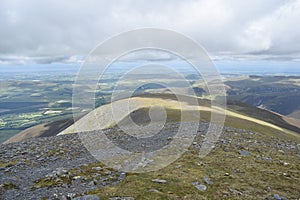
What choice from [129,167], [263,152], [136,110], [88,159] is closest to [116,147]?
[88,159]

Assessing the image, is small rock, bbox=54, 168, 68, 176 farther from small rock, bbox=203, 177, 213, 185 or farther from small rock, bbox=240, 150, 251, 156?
small rock, bbox=240, 150, 251, 156

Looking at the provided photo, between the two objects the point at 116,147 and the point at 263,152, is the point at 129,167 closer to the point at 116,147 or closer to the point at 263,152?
the point at 116,147

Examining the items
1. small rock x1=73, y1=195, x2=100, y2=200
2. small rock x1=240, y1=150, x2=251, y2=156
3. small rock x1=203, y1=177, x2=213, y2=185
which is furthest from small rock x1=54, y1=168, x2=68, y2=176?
small rock x1=240, y1=150, x2=251, y2=156

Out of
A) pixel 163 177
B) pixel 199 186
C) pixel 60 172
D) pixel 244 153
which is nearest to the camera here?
pixel 199 186

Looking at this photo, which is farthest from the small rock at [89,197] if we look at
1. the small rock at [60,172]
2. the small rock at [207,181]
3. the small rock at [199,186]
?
the small rock at [207,181]

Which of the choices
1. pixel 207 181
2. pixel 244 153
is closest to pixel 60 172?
pixel 207 181

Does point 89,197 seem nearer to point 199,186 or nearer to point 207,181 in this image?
point 199,186

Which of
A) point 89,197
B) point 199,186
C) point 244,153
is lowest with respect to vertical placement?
point 244,153

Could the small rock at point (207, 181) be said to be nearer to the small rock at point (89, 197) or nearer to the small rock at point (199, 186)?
the small rock at point (199, 186)
